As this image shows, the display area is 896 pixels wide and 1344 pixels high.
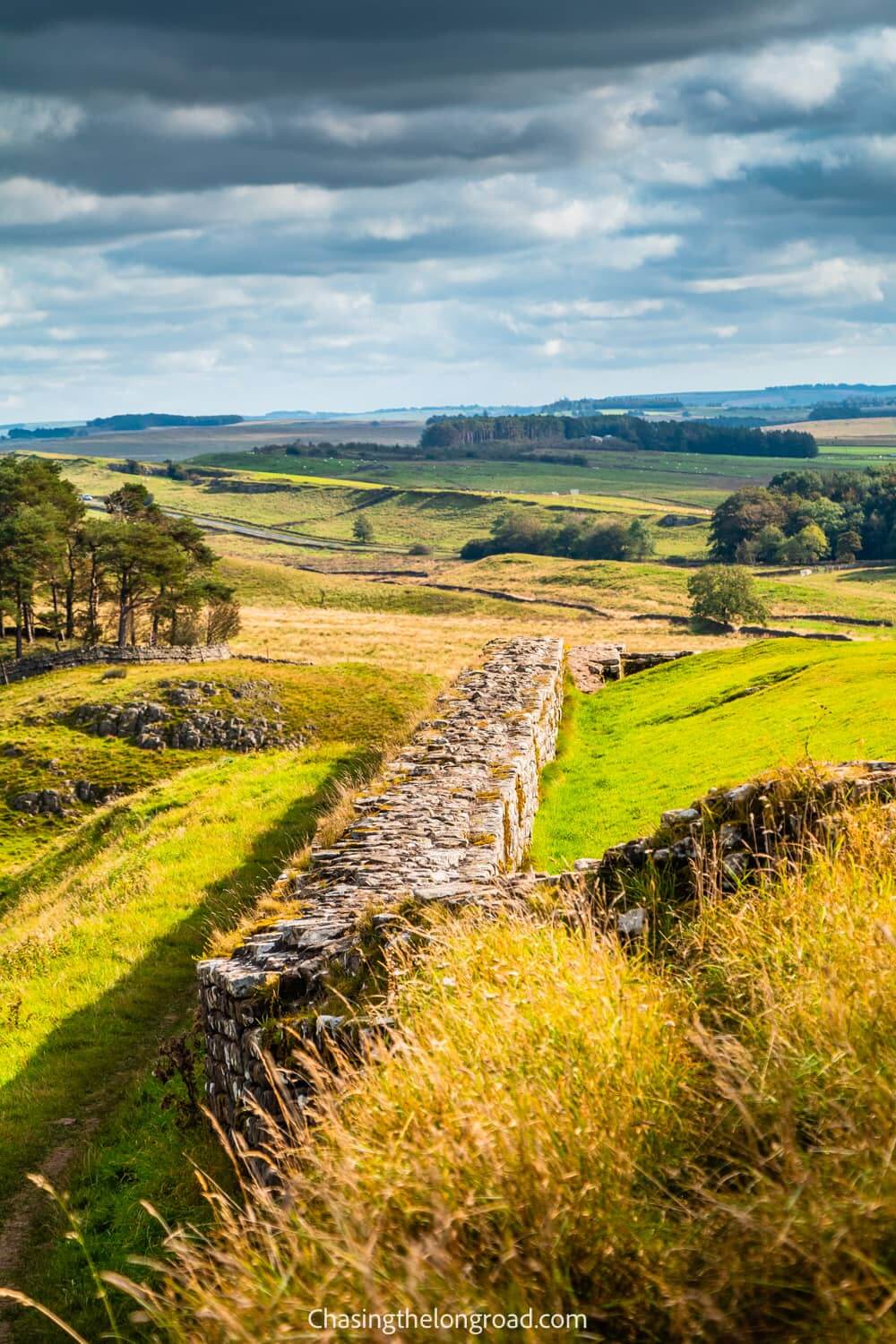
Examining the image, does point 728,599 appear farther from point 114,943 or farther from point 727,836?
point 727,836

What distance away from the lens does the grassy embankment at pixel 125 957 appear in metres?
10.7

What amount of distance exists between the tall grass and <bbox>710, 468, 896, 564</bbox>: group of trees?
143025 millimetres

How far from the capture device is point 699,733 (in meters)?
21.7

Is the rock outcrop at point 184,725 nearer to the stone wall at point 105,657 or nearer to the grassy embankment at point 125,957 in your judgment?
the grassy embankment at point 125,957

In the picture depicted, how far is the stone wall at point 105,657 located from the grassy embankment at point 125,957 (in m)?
27.0

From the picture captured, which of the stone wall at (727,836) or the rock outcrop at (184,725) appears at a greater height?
the stone wall at (727,836)

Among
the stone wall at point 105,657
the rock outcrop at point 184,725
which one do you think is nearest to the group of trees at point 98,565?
the stone wall at point 105,657

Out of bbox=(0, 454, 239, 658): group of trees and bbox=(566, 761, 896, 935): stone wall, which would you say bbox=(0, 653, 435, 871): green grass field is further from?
bbox=(566, 761, 896, 935): stone wall

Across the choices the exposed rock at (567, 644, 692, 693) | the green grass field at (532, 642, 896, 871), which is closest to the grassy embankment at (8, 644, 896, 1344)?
the green grass field at (532, 642, 896, 871)

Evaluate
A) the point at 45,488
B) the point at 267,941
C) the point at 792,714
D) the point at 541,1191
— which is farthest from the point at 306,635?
the point at 541,1191

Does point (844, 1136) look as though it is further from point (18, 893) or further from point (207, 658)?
point (207, 658)

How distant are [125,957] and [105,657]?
1860 inches

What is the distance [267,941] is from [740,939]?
5.55 metres

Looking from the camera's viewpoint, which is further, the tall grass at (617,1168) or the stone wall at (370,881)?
the stone wall at (370,881)
